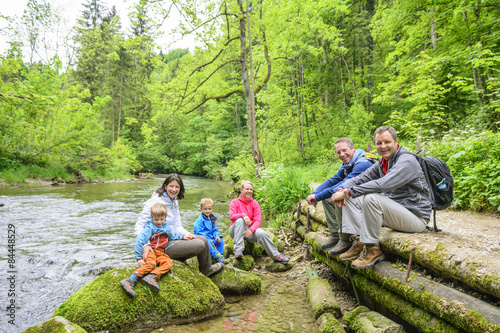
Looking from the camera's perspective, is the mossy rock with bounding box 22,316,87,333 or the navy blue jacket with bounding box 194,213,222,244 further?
the navy blue jacket with bounding box 194,213,222,244

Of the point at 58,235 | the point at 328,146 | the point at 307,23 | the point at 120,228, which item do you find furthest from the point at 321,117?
the point at 58,235

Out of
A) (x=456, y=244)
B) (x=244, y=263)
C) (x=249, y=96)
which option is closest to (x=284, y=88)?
(x=249, y=96)

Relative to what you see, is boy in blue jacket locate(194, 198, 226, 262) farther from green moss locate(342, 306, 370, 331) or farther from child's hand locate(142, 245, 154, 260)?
green moss locate(342, 306, 370, 331)

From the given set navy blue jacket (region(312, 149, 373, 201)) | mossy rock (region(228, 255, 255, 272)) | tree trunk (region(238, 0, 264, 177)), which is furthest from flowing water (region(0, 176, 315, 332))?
tree trunk (region(238, 0, 264, 177))

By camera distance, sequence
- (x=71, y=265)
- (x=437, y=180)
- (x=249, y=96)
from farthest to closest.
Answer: (x=249, y=96) < (x=71, y=265) < (x=437, y=180)

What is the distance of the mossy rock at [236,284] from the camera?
387cm

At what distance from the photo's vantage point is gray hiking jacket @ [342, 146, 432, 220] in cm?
297

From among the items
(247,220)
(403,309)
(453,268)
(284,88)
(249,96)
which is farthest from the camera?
(284,88)

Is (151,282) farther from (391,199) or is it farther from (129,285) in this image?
(391,199)

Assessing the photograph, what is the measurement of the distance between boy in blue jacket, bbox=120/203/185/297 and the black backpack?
3259 millimetres

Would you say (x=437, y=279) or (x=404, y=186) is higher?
(x=404, y=186)

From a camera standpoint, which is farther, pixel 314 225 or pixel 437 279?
pixel 314 225

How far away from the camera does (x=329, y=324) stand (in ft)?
8.96

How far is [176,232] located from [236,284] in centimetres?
120
